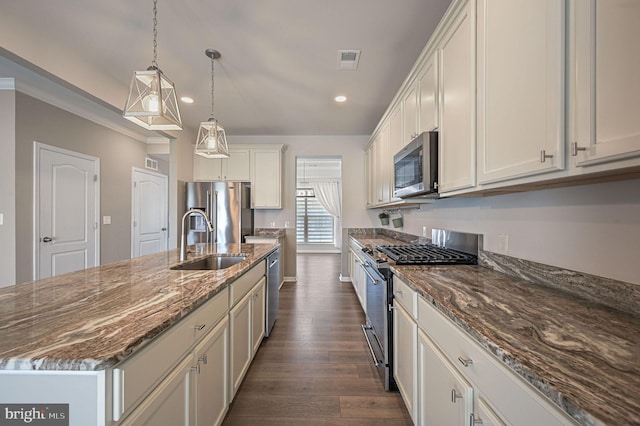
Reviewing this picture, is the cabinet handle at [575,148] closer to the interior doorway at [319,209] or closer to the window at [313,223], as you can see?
the interior doorway at [319,209]

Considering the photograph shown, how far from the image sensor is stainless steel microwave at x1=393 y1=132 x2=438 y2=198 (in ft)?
6.00

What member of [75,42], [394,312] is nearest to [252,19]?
[75,42]

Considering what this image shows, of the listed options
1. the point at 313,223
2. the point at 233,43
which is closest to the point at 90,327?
the point at 233,43

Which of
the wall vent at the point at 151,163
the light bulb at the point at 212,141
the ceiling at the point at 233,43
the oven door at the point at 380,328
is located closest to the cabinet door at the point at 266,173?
the ceiling at the point at 233,43

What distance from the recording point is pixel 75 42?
7.61 ft

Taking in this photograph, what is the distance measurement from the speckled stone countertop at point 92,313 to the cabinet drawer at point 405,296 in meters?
1.03

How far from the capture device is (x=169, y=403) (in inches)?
37.5

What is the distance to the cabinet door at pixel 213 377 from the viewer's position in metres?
1.20

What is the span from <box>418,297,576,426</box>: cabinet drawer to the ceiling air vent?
2.31 m

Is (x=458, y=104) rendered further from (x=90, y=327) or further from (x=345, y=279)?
(x=345, y=279)

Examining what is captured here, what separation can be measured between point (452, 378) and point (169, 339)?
109 cm

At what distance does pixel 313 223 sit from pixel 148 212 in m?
4.76

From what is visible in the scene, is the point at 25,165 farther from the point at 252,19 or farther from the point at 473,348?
the point at 473,348

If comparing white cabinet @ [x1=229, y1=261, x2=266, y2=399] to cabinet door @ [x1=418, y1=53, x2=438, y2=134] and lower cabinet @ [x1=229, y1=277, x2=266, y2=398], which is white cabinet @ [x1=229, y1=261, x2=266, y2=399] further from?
cabinet door @ [x1=418, y1=53, x2=438, y2=134]
